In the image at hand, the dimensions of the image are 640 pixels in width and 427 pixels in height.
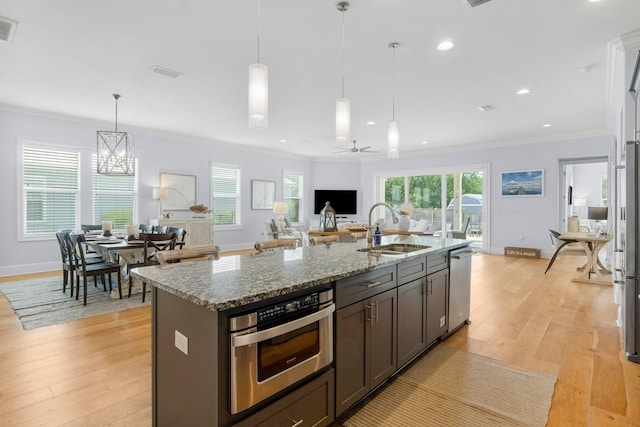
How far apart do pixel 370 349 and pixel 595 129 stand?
7594 millimetres

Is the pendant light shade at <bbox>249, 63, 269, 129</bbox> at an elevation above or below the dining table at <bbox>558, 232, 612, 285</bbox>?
above

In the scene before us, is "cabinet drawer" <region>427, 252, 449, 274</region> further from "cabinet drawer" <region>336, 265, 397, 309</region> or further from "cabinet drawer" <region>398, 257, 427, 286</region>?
"cabinet drawer" <region>336, 265, 397, 309</region>

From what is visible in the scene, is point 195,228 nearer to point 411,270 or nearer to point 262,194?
point 262,194

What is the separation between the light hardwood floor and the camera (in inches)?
76.7

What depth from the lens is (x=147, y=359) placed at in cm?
257

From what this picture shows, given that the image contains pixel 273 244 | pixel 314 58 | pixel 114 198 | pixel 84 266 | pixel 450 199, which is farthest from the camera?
pixel 450 199

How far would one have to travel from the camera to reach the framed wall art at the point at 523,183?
7.52 meters

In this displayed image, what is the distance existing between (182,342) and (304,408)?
2.10 ft

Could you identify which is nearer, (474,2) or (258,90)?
(258,90)

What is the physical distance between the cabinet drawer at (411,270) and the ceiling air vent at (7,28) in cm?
381

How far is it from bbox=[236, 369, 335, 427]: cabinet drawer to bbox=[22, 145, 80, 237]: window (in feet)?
20.7

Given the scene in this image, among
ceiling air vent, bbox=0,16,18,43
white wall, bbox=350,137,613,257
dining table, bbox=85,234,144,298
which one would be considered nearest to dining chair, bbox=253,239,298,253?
dining table, bbox=85,234,144,298

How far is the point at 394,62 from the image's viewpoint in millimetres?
3662

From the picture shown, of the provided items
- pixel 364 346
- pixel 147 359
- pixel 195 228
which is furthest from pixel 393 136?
pixel 195 228
